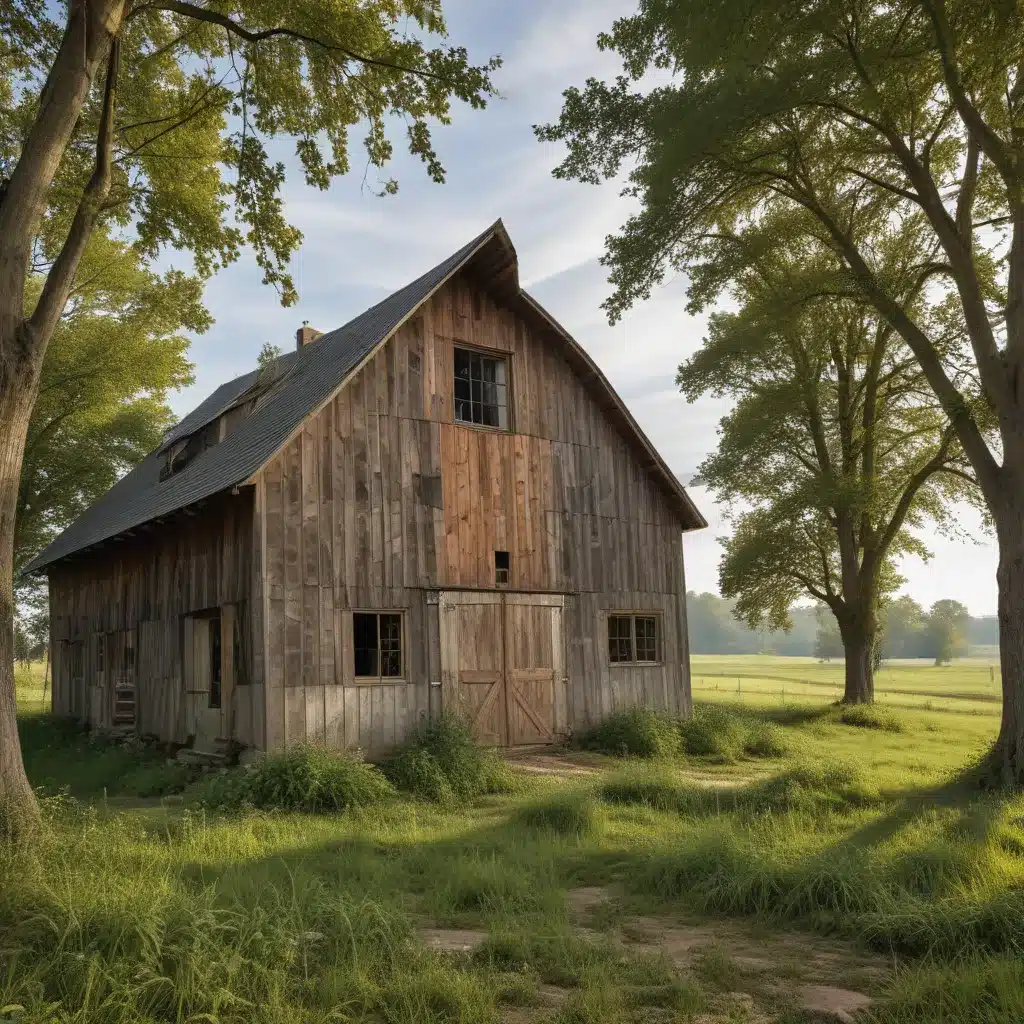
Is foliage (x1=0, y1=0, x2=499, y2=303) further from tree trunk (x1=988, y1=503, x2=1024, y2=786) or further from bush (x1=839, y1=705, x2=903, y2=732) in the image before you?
bush (x1=839, y1=705, x2=903, y2=732)

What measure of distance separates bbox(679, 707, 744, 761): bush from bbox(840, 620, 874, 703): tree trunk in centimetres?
872

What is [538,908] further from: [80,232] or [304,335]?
[304,335]

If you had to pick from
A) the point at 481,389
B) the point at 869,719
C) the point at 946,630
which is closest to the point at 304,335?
the point at 481,389

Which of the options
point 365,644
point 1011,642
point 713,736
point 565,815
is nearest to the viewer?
point 565,815

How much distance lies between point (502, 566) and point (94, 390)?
16829 millimetres

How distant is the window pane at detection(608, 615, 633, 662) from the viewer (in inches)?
A: 696

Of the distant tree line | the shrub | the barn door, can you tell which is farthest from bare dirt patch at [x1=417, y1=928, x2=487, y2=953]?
the distant tree line

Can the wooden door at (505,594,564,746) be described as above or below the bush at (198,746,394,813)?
above

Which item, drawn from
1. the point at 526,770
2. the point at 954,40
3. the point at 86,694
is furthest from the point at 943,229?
the point at 86,694

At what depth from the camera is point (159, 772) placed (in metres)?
13.9

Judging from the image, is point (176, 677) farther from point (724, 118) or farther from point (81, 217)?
point (724, 118)

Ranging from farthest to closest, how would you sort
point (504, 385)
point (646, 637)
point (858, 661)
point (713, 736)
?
point (858, 661)
point (646, 637)
point (713, 736)
point (504, 385)

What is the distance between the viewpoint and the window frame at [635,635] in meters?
17.4

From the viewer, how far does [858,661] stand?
25.6 m
